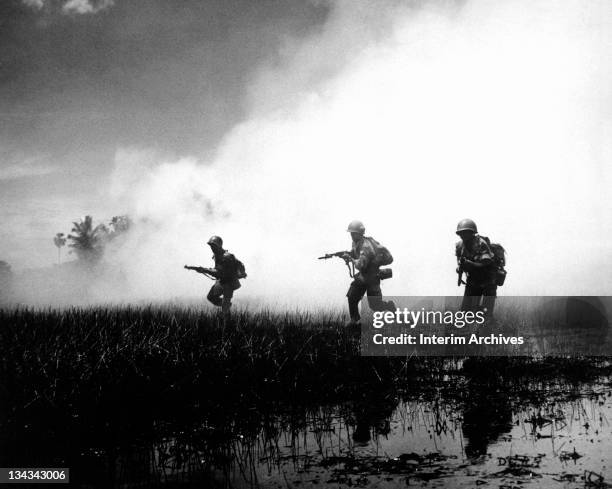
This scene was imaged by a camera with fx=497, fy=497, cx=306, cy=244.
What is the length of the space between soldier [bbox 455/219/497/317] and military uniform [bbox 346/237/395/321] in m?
1.88

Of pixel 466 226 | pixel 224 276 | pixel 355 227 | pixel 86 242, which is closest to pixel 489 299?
pixel 466 226

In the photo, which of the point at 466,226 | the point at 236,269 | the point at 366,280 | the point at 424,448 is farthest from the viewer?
the point at 236,269

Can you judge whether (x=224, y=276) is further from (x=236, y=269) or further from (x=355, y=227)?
(x=355, y=227)

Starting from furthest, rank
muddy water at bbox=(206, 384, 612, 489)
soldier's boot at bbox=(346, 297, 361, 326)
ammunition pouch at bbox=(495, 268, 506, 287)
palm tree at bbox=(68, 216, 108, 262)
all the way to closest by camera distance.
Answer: palm tree at bbox=(68, 216, 108, 262) < soldier's boot at bbox=(346, 297, 361, 326) < ammunition pouch at bbox=(495, 268, 506, 287) < muddy water at bbox=(206, 384, 612, 489)

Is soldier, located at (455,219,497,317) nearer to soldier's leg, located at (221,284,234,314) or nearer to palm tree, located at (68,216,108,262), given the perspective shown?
soldier's leg, located at (221,284,234,314)

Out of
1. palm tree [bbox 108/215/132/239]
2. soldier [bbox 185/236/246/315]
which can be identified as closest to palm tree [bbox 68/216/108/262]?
palm tree [bbox 108/215/132/239]

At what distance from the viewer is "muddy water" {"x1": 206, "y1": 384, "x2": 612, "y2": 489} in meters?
3.05

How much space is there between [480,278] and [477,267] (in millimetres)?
360

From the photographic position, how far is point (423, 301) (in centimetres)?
1688

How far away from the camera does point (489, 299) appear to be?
990 cm

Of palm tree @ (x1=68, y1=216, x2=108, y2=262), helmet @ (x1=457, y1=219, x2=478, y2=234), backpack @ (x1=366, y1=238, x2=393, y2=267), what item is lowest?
backpack @ (x1=366, y1=238, x2=393, y2=267)

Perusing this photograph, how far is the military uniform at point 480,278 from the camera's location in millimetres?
9867

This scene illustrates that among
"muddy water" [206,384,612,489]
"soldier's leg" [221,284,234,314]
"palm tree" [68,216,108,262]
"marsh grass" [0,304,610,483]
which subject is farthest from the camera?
"palm tree" [68,216,108,262]

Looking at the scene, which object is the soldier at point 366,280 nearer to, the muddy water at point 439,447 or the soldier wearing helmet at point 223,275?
the soldier wearing helmet at point 223,275
